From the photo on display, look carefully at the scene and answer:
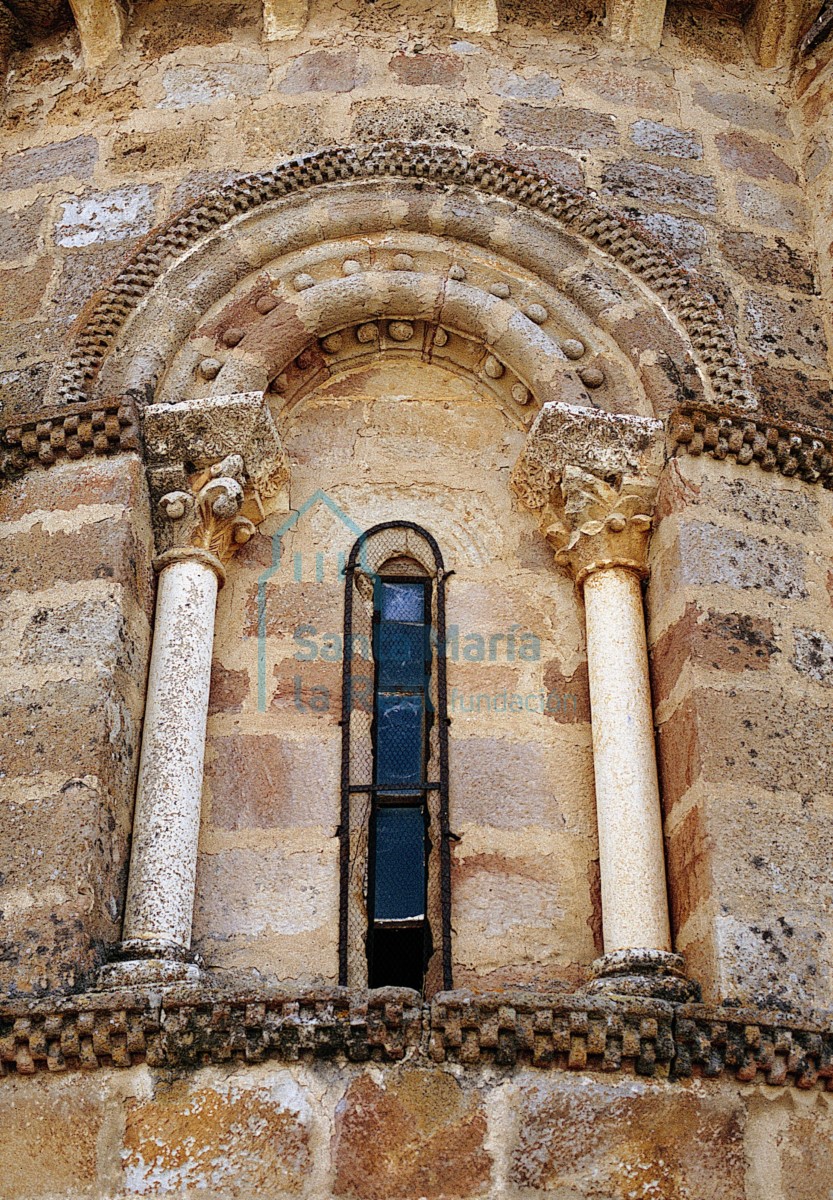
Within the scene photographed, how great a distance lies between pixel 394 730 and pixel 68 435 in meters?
1.69

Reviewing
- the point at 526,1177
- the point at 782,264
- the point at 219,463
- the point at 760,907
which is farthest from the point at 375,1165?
the point at 782,264

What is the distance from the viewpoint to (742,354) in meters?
6.13

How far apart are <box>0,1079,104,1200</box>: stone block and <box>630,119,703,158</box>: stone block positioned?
15.5 feet

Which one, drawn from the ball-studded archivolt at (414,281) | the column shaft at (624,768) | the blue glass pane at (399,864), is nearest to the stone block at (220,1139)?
the blue glass pane at (399,864)

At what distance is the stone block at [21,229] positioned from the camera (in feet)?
21.6

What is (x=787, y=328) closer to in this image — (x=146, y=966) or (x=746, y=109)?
(x=746, y=109)

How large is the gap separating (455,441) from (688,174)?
172 cm

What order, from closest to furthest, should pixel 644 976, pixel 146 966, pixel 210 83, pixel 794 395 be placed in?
pixel 146 966 < pixel 644 976 < pixel 794 395 < pixel 210 83

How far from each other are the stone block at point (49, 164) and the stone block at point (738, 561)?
3.31 meters

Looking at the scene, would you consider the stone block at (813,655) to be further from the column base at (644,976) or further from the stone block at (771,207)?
the stone block at (771,207)

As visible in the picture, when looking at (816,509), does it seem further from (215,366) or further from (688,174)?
(215,366)

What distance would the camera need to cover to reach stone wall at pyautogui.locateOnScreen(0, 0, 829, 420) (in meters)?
6.41

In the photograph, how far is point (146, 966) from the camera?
15.3 feet

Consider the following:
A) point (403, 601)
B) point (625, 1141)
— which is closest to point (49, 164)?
point (403, 601)
